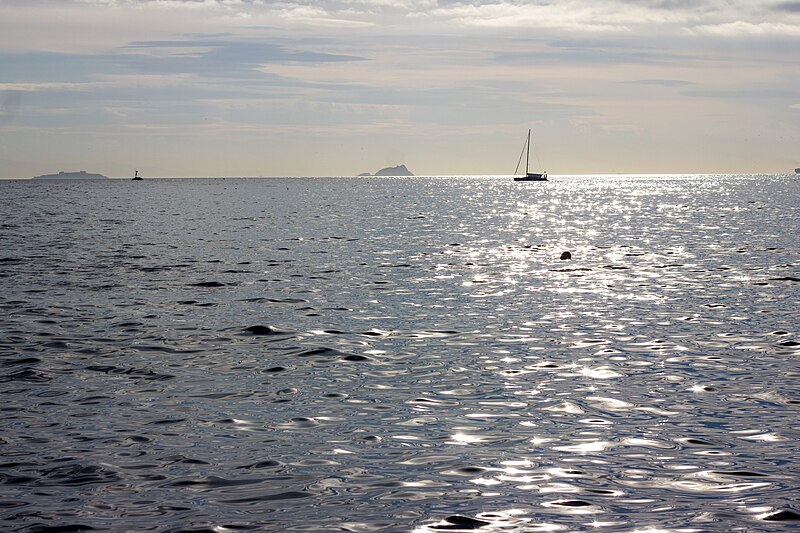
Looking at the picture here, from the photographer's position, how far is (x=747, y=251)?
6303 centimetres

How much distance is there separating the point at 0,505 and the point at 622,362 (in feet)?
53.5

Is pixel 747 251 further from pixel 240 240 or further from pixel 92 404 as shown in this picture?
pixel 92 404

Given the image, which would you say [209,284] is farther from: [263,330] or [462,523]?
[462,523]

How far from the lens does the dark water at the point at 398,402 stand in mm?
13453

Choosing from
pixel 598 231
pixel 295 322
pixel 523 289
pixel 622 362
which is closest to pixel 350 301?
pixel 295 322

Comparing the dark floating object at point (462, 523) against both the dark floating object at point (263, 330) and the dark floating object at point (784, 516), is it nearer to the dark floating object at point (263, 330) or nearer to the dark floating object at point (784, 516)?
the dark floating object at point (784, 516)

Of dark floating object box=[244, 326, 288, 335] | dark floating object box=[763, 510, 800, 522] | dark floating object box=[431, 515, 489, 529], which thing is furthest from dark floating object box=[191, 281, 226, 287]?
dark floating object box=[763, 510, 800, 522]

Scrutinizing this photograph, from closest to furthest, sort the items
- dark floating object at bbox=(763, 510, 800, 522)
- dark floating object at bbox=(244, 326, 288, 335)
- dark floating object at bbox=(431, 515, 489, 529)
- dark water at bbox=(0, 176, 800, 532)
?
dark floating object at bbox=(431, 515, 489, 529) → dark floating object at bbox=(763, 510, 800, 522) → dark water at bbox=(0, 176, 800, 532) → dark floating object at bbox=(244, 326, 288, 335)

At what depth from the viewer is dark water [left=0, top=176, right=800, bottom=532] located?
13.5 meters

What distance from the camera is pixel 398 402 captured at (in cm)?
1986

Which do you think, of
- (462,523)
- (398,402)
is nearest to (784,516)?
(462,523)

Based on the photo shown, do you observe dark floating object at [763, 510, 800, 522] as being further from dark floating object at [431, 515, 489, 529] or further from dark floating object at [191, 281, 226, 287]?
dark floating object at [191, 281, 226, 287]

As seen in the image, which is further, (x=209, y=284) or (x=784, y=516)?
(x=209, y=284)

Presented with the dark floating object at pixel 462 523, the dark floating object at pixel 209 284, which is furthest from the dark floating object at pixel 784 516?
the dark floating object at pixel 209 284
